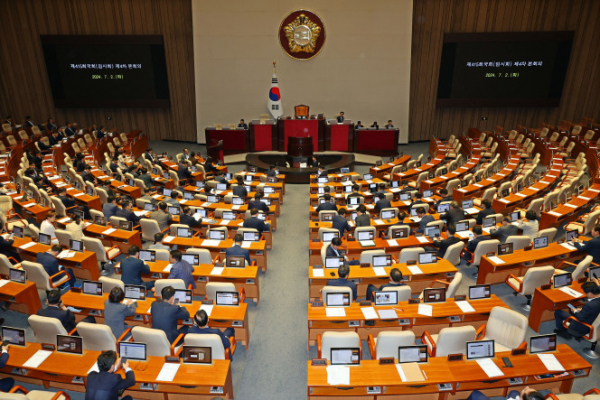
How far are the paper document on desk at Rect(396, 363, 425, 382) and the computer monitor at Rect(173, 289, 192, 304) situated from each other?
347 centimetres

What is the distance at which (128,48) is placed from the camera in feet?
68.9

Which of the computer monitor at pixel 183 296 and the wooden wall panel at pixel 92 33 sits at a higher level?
the wooden wall panel at pixel 92 33

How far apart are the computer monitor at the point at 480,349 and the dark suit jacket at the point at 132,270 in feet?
18.4

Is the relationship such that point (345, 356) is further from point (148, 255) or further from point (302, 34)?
point (302, 34)

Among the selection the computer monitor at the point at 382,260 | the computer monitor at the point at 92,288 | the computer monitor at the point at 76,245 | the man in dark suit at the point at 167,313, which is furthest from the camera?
the computer monitor at the point at 76,245

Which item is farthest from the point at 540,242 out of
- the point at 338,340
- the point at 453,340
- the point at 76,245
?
the point at 76,245

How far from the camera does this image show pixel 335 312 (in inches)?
256

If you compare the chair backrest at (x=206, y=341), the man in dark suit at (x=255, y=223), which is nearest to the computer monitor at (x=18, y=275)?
the chair backrest at (x=206, y=341)

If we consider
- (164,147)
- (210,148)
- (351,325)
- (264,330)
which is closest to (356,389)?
(351,325)

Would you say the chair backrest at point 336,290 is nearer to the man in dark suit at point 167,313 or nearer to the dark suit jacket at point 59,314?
the man in dark suit at point 167,313

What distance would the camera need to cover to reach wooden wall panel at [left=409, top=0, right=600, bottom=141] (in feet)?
66.3

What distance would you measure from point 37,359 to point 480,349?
19.2 ft

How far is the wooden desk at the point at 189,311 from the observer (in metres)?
6.57

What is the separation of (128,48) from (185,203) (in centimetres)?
1305
